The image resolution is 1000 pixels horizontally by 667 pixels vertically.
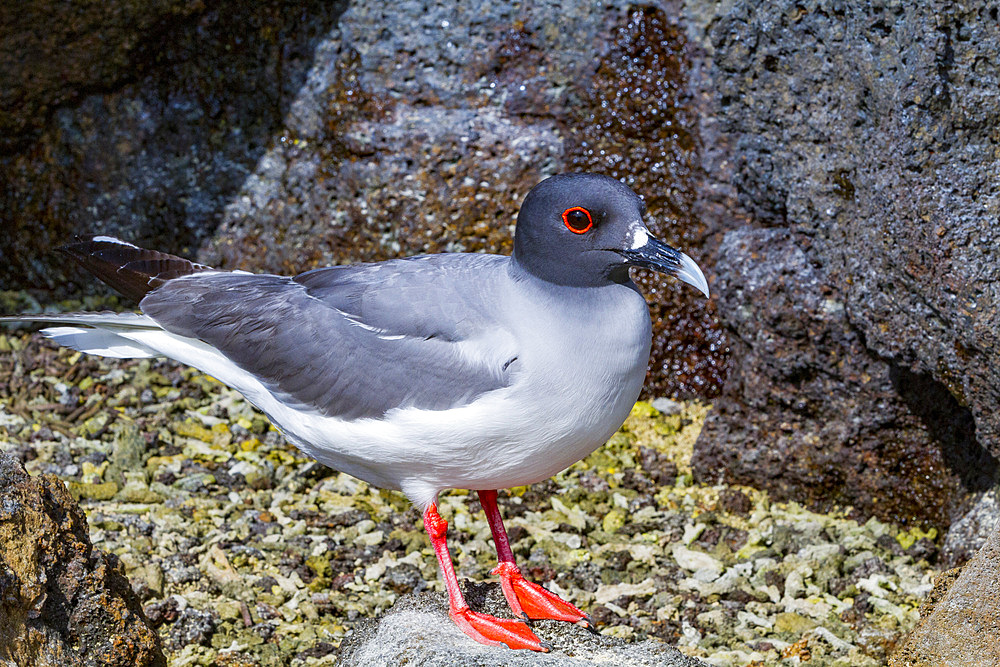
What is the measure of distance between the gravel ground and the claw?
2.79ft

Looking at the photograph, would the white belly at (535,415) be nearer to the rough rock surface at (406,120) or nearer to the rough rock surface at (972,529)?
the rough rock surface at (972,529)

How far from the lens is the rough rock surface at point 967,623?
324 centimetres

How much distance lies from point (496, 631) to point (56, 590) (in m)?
1.32

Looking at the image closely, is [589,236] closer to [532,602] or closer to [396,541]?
[532,602]

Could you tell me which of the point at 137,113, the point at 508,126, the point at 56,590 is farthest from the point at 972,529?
the point at 137,113

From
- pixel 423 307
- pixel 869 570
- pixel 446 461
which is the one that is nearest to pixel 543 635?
pixel 446 461

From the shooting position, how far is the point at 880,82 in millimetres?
4039

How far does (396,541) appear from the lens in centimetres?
470

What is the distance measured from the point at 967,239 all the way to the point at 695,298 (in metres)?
2.10

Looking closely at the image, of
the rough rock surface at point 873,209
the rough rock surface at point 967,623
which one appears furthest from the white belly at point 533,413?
the rough rock surface at point 873,209

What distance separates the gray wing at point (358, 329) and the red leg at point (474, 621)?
473 mm

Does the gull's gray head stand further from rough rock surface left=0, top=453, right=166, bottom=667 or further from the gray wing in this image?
rough rock surface left=0, top=453, right=166, bottom=667

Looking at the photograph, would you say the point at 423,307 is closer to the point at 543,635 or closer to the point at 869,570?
the point at 543,635

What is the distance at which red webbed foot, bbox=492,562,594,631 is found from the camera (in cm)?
355
